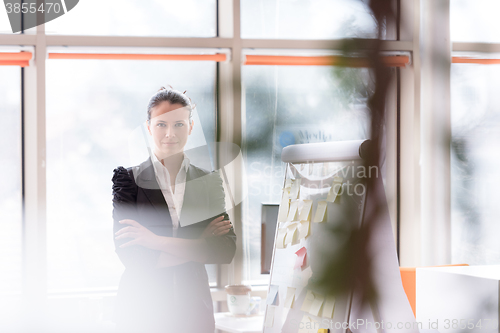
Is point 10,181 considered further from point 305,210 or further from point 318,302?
point 318,302

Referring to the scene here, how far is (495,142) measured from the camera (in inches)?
7.7

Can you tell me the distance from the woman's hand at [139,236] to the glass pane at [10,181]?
1.36m

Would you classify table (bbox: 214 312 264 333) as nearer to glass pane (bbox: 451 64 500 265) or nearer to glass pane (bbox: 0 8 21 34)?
glass pane (bbox: 451 64 500 265)

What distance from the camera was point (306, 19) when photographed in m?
0.21

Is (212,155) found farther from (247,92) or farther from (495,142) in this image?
(495,142)

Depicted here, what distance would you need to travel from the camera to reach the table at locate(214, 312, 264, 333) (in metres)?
1.90

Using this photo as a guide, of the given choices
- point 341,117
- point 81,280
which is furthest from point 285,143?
point 81,280

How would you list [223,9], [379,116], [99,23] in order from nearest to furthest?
[379,116] < [223,9] < [99,23]

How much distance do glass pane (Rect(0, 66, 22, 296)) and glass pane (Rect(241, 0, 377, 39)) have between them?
2.83 meters

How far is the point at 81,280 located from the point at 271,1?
2830mm

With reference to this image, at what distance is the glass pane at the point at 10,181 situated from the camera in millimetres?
2574

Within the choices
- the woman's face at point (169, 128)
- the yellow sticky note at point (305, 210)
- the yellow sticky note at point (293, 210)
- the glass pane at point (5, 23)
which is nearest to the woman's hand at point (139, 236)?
the yellow sticky note at point (293, 210)

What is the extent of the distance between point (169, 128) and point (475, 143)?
0.15m

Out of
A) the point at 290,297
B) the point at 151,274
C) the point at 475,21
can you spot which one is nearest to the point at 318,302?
the point at 475,21
